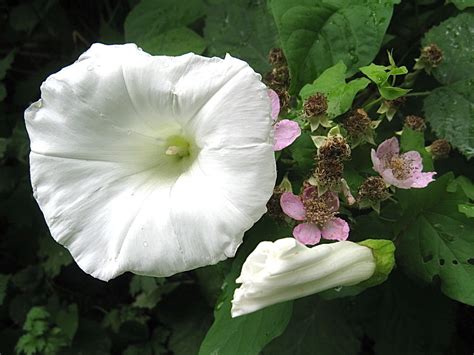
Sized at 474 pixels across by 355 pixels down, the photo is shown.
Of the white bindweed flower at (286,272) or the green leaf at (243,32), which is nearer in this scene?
the white bindweed flower at (286,272)

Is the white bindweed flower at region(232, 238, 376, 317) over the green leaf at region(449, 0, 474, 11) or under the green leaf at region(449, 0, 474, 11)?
under

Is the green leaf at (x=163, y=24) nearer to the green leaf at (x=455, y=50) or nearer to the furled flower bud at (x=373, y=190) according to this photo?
the green leaf at (x=455, y=50)

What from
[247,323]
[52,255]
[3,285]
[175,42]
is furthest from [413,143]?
[3,285]

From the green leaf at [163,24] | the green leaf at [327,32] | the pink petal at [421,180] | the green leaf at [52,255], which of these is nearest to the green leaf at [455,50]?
the green leaf at [327,32]

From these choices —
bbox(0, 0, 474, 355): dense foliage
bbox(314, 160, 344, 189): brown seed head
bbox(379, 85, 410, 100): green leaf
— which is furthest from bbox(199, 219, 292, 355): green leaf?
bbox(379, 85, 410, 100): green leaf

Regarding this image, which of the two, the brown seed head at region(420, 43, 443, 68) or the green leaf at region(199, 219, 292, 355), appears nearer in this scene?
Result: the green leaf at region(199, 219, 292, 355)

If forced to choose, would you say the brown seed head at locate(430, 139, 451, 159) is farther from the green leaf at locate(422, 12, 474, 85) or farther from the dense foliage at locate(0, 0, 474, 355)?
the green leaf at locate(422, 12, 474, 85)

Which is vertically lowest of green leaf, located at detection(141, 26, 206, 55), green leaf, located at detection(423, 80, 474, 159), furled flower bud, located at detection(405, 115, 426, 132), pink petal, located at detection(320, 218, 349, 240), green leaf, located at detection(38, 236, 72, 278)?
green leaf, located at detection(38, 236, 72, 278)
